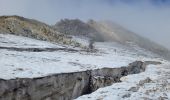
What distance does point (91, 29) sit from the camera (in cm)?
7931

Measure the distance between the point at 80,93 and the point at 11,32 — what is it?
60.6 feet

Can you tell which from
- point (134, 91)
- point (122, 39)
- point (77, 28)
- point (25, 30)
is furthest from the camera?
point (122, 39)

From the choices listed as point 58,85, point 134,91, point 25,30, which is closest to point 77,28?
point 25,30

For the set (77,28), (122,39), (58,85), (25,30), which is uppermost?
(77,28)

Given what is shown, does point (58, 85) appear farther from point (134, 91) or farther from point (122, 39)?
point (122, 39)

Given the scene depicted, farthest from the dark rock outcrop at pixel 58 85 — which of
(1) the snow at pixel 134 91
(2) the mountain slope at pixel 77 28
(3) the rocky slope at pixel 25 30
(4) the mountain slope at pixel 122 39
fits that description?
(4) the mountain slope at pixel 122 39

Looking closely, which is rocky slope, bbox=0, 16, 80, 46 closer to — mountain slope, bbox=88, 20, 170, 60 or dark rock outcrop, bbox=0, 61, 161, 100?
dark rock outcrop, bbox=0, 61, 161, 100

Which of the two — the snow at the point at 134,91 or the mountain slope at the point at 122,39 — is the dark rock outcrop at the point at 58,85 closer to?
the snow at the point at 134,91

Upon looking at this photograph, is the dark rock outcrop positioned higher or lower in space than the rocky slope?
lower

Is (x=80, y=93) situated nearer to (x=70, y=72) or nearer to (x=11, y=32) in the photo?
(x=70, y=72)

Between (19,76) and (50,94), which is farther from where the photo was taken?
(50,94)

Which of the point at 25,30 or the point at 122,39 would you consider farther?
the point at 122,39

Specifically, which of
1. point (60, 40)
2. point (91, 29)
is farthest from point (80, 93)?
point (91, 29)

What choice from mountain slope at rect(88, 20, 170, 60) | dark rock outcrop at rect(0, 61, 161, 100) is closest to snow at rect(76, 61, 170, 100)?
dark rock outcrop at rect(0, 61, 161, 100)
